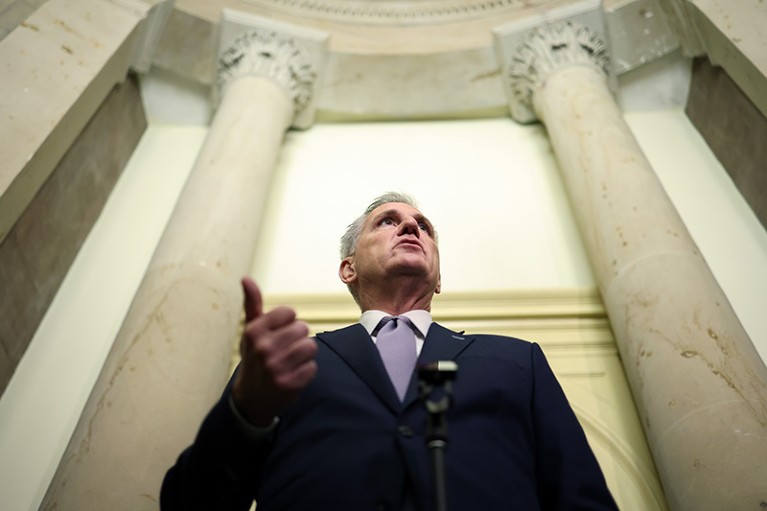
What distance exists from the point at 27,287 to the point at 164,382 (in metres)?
1.29

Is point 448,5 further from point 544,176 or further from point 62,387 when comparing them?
point 62,387

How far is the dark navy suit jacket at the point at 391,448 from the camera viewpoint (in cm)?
141

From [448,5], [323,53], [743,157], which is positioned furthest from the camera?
[448,5]

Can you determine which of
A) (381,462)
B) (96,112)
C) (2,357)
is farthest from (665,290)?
(96,112)

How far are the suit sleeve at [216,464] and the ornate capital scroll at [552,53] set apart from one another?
165 inches

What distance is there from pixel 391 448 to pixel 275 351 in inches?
→ 14.0

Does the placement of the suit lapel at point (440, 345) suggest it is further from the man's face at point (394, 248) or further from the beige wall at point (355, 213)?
the beige wall at point (355, 213)

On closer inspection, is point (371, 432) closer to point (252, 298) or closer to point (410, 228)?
point (252, 298)

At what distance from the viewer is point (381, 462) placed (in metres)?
1.43

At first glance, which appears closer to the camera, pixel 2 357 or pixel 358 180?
pixel 2 357

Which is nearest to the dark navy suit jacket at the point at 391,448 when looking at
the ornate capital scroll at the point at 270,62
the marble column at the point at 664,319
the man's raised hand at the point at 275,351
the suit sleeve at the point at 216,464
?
the suit sleeve at the point at 216,464

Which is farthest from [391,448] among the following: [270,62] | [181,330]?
[270,62]

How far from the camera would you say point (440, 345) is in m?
1.79

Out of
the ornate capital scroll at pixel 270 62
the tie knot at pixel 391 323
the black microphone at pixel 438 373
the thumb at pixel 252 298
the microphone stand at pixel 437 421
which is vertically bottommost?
the microphone stand at pixel 437 421
